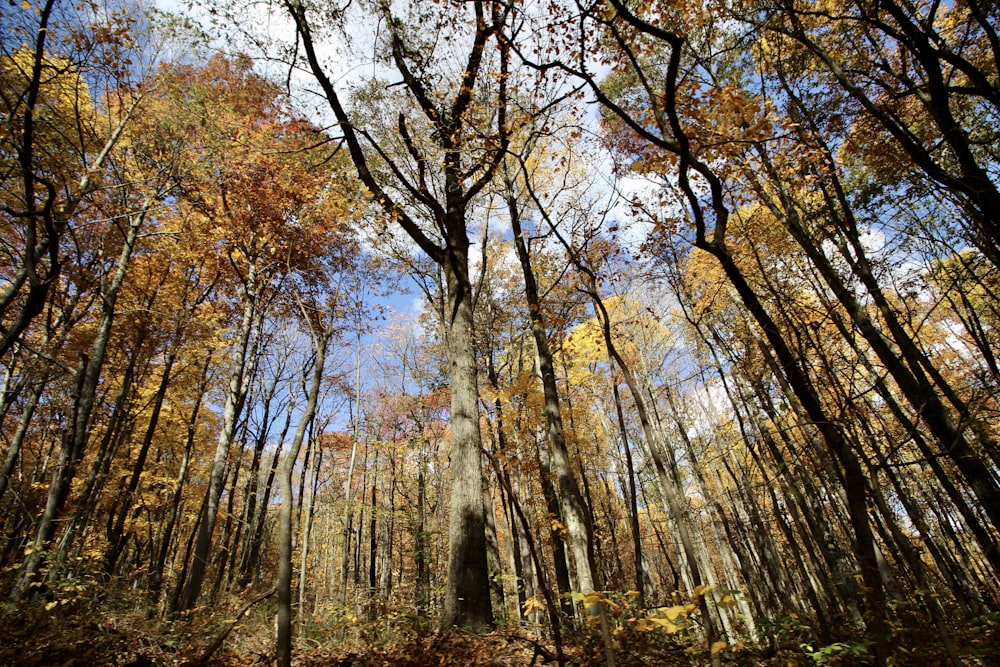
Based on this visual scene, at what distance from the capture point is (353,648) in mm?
4215

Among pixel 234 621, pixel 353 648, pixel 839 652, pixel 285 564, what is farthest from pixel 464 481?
pixel 839 652

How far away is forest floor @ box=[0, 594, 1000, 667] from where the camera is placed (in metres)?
3.34

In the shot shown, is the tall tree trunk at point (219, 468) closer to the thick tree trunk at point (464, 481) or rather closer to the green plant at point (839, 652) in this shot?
the thick tree trunk at point (464, 481)

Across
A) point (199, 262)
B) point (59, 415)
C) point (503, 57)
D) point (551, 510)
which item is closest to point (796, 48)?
point (503, 57)

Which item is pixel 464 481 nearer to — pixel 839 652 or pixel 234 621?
pixel 234 621

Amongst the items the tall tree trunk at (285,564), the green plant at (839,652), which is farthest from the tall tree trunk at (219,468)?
the green plant at (839,652)

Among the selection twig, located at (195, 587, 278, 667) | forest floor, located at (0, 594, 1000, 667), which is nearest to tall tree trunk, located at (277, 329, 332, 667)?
twig, located at (195, 587, 278, 667)

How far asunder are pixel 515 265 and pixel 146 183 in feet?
30.6

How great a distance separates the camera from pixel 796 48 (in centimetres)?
684

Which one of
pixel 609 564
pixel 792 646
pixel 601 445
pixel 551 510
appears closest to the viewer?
pixel 792 646

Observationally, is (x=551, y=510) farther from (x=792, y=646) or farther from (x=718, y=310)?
(x=718, y=310)

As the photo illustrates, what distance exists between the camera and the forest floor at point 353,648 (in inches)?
131

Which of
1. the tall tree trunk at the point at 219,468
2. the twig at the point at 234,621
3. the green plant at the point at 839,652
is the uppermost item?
the tall tree trunk at the point at 219,468

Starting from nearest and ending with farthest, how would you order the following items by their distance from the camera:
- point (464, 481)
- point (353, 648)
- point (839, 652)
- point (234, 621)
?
point (234, 621) < point (839, 652) < point (353, 648) < point (464, 481)
